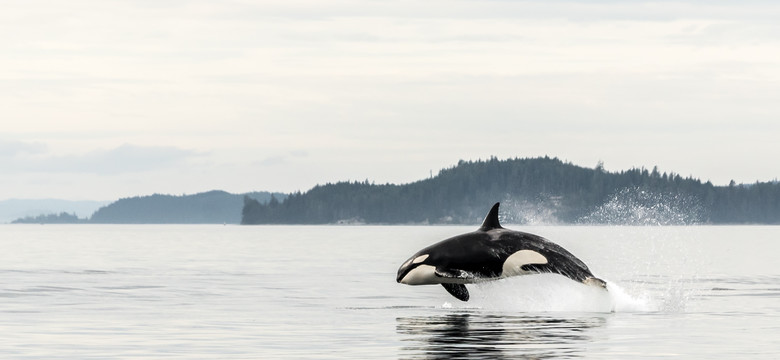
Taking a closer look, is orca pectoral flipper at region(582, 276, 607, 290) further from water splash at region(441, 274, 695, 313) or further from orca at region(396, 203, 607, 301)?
water splash at region(441, 274, 695, 313)

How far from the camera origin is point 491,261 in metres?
36.6

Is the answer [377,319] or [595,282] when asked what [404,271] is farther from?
[595,282]

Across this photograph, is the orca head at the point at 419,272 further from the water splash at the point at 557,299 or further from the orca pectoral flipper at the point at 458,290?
the water splash at the point at 557,299

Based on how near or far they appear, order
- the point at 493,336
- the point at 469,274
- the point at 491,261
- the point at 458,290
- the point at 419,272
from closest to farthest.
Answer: the point at 493,336
the point at 491,261
the point at 469,274
the point at 419,272
the point at 458,290

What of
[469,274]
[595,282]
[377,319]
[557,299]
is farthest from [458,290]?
[595,282]

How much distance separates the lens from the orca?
3641cm

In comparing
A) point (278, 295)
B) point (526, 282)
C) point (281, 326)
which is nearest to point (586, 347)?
point (281, 326)

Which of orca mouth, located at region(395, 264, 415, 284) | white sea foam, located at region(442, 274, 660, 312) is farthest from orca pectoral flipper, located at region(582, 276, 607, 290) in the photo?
orca mouth, located at region(395, 264, 415, 284)

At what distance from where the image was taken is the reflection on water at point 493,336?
27.4 meters

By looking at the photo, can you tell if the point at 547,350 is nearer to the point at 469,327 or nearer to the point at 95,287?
the point at 469,327

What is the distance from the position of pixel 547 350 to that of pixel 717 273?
1686 inches

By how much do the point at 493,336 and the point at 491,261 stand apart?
5965mm

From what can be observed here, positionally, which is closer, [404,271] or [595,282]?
[595,282]

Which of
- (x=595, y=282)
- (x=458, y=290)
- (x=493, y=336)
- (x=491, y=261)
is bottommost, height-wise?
(x=493, y=336)
